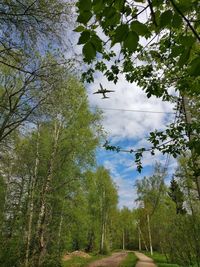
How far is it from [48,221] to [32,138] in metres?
4.83

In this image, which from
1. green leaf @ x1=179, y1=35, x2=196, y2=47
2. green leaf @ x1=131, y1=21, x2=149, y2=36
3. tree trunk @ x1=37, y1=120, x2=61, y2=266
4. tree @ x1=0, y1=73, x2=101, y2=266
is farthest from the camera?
tree @ x1=0, y1=73, x2=101, y2=266

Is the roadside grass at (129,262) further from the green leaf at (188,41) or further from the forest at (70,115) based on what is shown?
the green leaf at (188,41)

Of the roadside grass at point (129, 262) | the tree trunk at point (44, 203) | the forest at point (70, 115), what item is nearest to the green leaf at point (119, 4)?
the forest at point (70, 115)

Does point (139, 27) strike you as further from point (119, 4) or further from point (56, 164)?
point (56, 164)

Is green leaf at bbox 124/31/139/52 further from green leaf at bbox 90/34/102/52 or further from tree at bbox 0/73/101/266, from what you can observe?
tree at bbox 0/73/101/266

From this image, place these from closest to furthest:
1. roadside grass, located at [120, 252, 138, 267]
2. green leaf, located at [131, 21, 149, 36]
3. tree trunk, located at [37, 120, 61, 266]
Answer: green leaf, located at [131, 21, 149, 36]
tree trunk, located at [37, 120, 61, 266]
roadside grass, located at [120, 252, 138, 267]

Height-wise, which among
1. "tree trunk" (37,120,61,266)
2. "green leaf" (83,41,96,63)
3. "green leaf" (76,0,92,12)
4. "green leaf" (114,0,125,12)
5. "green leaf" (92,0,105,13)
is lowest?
"green leaf" (83,41,96,63)

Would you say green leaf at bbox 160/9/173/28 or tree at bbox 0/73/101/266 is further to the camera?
tree at bbox 0/73/101/266

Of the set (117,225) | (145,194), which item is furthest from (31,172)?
(117,225)

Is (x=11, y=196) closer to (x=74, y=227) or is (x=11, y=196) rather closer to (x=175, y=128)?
(x=74, y=227)

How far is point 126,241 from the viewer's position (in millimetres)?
71000

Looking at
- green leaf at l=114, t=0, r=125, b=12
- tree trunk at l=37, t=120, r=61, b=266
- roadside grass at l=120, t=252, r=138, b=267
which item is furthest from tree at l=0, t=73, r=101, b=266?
green leaf at l=114, t=0, r=125, b=12

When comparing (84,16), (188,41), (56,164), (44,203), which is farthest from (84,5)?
(56,164)

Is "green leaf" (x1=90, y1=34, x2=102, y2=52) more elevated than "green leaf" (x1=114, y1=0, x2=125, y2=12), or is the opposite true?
"green leaf" (x1=114, y1=0, x2=125, y2=12)
